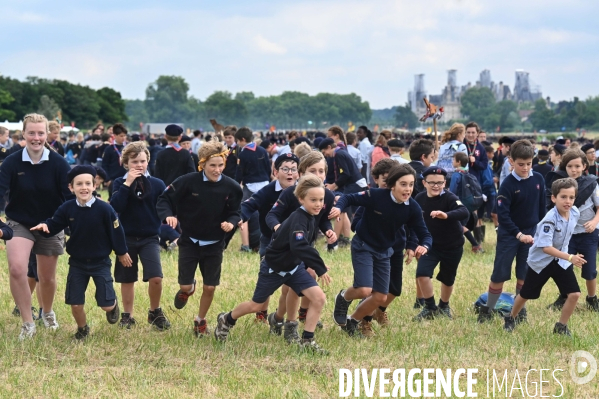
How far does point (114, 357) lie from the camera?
24.0 feet

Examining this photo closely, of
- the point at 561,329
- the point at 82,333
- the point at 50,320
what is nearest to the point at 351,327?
the point at 561,329

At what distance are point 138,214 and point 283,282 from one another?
1695 millimetres

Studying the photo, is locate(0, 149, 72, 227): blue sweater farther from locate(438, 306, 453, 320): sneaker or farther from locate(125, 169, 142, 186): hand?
locate(438, 306, 453, 320): sneaker

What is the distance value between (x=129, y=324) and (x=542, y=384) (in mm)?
4107

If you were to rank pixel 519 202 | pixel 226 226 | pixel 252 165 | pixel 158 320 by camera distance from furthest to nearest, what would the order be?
pixel 252 165, pixel 519 202, pixel 158 320, pixel 226 226

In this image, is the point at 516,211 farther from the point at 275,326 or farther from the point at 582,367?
the point at 275,326

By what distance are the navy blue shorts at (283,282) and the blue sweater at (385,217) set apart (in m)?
0.82

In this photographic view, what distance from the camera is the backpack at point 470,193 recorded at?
12.3m

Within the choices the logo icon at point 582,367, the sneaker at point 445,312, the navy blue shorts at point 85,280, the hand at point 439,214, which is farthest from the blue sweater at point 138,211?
the logo icon at point 582,367

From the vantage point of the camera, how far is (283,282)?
25.0 ft

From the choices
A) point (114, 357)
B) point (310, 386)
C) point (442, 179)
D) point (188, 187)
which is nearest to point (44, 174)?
point (188, 187)

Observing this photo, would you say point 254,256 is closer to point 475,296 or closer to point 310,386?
point 475,296

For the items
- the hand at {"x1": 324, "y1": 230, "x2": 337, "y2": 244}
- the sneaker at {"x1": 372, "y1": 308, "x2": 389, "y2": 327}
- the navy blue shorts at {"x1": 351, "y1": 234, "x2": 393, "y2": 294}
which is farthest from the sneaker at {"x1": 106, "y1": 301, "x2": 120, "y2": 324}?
the sneaker at {"x1": 372, "y1": 308, "x2": 389, "y2": 327}

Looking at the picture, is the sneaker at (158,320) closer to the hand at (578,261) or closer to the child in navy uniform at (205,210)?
the child in navy uniform at (205,210)
